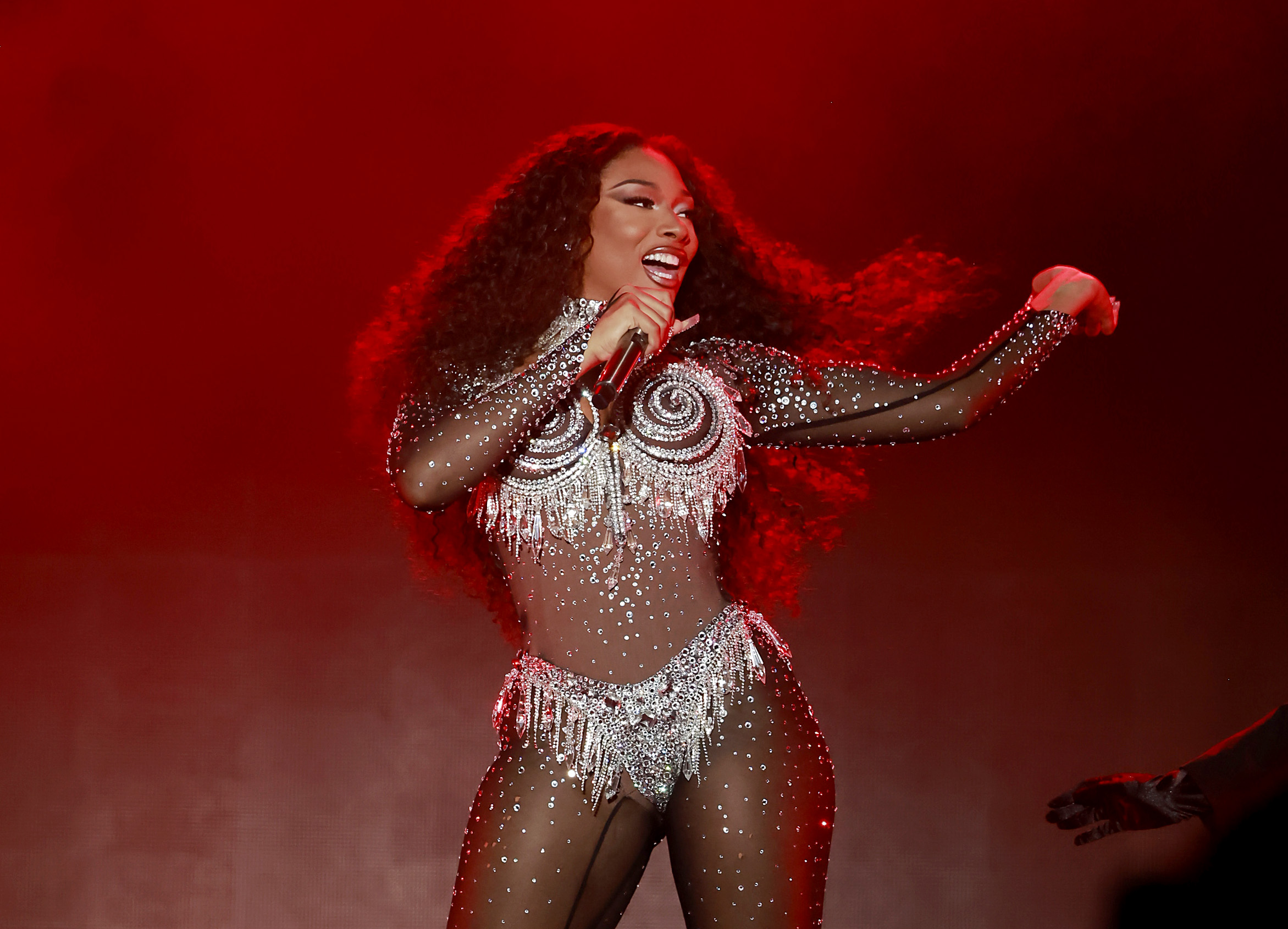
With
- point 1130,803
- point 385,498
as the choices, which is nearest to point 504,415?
point 1130,803

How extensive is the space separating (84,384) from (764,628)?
6.78 feet

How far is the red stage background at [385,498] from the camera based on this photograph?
2.95m

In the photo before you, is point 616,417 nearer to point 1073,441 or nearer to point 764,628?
point 764,628

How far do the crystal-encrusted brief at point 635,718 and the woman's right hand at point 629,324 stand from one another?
1.13 ft

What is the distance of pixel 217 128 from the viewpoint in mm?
2977

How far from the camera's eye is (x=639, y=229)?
5.25ft

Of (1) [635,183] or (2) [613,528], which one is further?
(1) [635,183]

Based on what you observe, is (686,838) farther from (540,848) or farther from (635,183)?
(635,183)

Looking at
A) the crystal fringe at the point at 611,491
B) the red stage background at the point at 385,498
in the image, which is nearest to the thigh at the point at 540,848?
the crystal fringe at the point at 611,491

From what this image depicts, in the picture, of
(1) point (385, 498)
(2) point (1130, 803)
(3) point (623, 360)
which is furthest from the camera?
(1) point (385, 498)

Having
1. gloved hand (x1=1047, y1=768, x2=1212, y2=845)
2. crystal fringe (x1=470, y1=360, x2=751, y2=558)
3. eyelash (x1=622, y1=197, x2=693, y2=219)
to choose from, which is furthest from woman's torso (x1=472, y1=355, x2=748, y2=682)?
gloved hand (x1=1047, y1=768, x2=1212, y2=845)

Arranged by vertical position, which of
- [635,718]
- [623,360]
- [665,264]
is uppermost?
[665,264]

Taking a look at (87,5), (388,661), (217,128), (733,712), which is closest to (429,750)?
(388,661)

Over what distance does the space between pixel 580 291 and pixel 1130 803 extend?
1.07 m
